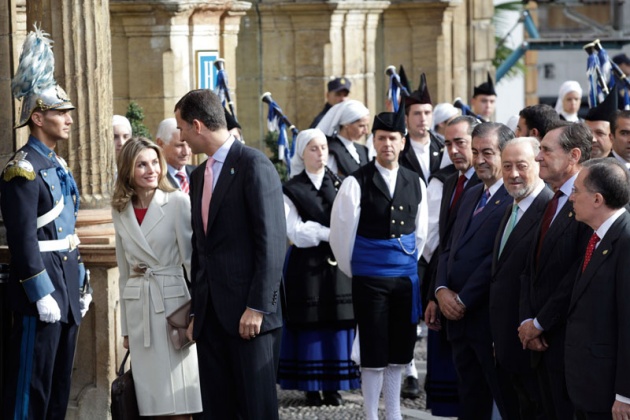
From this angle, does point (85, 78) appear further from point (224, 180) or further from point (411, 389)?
point (411, 389)

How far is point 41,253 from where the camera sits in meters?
8.59

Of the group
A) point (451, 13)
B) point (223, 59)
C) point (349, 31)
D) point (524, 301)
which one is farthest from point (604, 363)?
point (451, 13)

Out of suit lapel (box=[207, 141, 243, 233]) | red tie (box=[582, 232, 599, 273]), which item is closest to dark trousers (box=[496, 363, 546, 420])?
red tie (box=[582, 232, 599, 273])

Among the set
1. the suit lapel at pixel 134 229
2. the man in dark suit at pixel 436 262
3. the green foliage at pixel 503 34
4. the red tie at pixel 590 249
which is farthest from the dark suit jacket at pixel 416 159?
the green foliage at pixel 503 34

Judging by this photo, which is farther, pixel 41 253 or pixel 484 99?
pixel 484 99

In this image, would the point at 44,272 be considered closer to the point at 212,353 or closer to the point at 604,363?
the point at 212,353

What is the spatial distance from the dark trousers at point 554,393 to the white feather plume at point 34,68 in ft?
9.47

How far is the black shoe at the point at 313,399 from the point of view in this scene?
11.0 meters

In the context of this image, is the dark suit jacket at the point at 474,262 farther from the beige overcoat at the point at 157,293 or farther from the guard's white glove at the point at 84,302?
the guard's white glove at the point at 84,302

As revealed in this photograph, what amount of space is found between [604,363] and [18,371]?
119 inches

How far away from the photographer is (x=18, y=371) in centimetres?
862

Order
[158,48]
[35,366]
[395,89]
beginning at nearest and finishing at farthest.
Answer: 1. [35,366]
2. [158,48]
3. [395,89]

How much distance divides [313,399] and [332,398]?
0.12 metres

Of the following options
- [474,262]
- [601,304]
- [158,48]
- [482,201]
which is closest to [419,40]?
[158,48]
